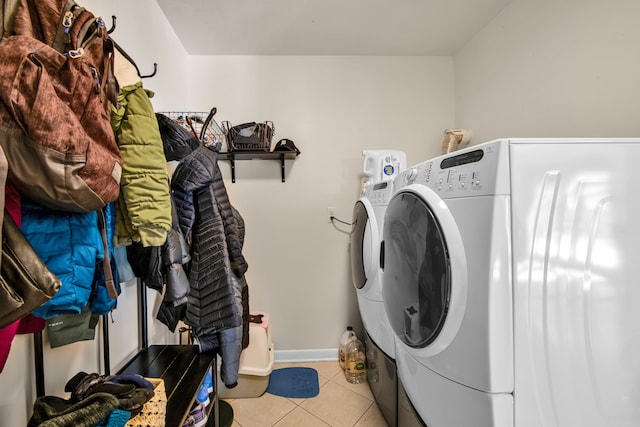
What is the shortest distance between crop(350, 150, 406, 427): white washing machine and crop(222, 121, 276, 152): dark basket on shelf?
85cm

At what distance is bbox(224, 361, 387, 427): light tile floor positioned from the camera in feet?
5.24

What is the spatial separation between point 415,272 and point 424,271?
0.18ft

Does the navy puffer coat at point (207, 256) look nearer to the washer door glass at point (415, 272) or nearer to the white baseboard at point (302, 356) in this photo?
the washer door glass at point (415, 272)

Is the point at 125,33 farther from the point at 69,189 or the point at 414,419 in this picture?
the point at 414,419

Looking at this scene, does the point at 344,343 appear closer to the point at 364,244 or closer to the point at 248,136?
the point at 364,244

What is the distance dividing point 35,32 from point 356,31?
1.82 metres

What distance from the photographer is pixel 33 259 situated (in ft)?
1.70

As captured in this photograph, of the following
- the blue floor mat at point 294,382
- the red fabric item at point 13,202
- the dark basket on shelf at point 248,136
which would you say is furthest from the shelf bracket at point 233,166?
the red fabric item at point 13,202

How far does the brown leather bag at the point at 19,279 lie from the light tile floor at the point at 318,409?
1507mm

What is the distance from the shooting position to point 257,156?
7.07ft

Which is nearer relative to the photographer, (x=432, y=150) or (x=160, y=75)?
(x=160, y=75)

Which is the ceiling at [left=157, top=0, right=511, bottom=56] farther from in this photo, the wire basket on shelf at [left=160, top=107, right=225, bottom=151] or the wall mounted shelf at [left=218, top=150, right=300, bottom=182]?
the wall mounted shelf at [left=218, top=150, right=300, bottom=182]

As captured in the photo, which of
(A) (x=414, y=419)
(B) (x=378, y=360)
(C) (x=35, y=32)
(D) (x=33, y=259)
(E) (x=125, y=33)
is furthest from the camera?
(B) (x=378, y=360)

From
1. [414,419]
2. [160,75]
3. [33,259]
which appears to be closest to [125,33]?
[160,75]
